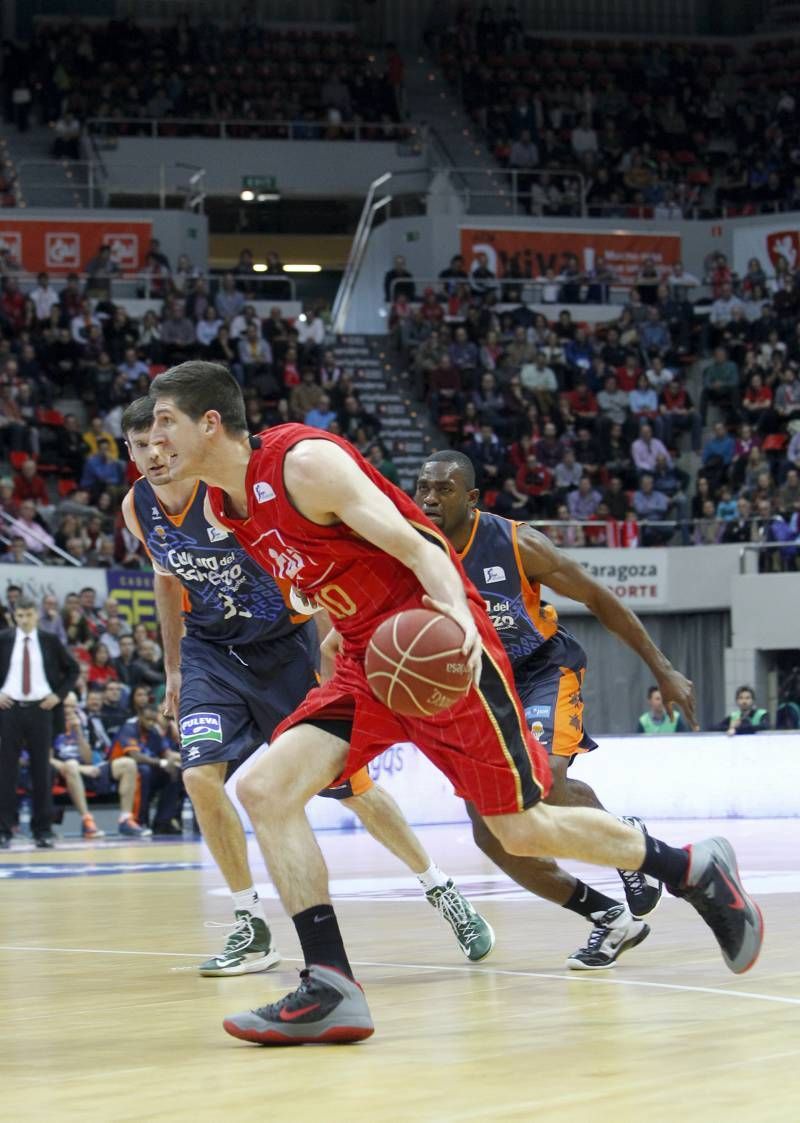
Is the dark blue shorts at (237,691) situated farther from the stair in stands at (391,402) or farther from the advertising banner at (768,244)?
the advertising banner at (768,244)

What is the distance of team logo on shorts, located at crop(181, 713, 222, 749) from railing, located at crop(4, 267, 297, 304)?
19.5 metres

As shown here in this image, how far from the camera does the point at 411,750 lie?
17.8 m

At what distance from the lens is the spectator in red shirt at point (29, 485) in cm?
2116

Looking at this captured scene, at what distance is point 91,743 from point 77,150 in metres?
15.0

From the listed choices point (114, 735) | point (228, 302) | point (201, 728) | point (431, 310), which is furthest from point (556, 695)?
point (431, 310)

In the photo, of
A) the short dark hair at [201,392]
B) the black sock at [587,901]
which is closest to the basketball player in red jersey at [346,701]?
the short dark hair at [201,392]

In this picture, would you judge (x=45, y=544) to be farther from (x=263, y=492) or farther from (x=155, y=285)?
(x=263, y=492)

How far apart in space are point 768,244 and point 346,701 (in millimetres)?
27104

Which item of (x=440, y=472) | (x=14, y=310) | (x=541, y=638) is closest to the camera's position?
(x=440, y=472)

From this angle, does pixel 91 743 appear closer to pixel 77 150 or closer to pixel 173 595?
pixel 173 595

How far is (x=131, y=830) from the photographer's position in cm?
1681

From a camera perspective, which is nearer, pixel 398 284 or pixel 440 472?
pixel 440 472

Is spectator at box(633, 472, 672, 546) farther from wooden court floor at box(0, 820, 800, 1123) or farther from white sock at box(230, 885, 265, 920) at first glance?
white sock at box(230, 885, 265, 920)

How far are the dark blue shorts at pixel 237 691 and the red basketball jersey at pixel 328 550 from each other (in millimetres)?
1600
